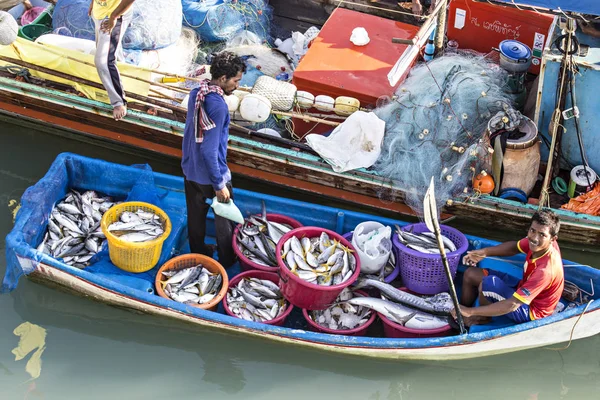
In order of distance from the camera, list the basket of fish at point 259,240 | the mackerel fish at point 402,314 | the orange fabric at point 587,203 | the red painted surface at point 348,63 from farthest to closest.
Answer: the red painted surface at point 348,63, the orange fabric at point 587,203, the basket of fish at point 259,240, the mackerel fish at point 402,314

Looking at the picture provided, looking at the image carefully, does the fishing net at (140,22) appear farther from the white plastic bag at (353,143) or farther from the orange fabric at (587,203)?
the orange fabric at (587,203)

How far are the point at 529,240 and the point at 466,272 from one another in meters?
0.85

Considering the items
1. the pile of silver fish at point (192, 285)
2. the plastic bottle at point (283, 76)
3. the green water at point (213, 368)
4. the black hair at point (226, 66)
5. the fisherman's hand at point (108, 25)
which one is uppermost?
the black hair at point (226, 66)

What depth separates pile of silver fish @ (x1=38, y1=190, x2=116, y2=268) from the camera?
5961mm

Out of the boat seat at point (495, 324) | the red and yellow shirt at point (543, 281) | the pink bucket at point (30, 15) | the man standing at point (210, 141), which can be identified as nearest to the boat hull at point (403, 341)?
the boat seat at point (495, 324)

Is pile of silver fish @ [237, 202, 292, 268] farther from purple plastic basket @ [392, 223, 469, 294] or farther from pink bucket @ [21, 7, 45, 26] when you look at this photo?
pink bucket @ [21, 7, 45, 26]

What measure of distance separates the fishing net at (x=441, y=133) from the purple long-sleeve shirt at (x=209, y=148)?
1853mm

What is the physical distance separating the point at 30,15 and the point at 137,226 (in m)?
3.92

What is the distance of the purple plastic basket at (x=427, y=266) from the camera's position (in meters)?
5.67

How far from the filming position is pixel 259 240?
6070mm

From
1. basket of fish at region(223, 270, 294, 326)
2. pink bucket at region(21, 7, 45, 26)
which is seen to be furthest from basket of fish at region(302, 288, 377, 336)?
pink bucket at region(21, 7, 45, 26)

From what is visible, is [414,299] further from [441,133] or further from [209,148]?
[209,148]

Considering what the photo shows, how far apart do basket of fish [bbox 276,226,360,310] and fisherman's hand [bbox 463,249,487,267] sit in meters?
0.93

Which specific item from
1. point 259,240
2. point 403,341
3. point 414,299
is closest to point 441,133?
point 414,299
